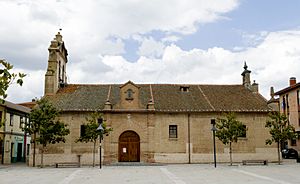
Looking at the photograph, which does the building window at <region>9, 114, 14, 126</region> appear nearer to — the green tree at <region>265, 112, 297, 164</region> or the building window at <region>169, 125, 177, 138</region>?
the building window at <region>169, 125, 177, 138</region>

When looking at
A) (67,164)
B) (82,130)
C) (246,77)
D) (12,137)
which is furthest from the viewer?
(246,77)

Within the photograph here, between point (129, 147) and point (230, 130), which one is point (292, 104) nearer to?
point (230, 130)

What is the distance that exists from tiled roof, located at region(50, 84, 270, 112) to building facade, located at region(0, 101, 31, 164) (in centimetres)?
576

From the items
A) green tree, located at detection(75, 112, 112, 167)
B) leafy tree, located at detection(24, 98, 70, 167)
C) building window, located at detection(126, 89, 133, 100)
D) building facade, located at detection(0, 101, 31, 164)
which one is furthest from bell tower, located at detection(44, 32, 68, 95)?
building window, located at detection(126, 89, 133, 100)

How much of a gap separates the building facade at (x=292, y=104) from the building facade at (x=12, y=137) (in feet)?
112

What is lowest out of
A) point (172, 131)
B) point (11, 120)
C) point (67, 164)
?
point (67, 164)

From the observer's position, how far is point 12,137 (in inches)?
1570

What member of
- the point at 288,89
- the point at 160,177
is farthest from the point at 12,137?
the point at 288,89

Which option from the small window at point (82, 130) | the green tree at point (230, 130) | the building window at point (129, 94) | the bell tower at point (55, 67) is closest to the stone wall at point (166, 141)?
the small window at point (82, 130)

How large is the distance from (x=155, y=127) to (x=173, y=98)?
4261 mm

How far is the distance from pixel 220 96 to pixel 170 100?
572 centimetres

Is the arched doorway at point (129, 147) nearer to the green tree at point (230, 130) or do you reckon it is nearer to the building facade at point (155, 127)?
the building facade at point (155, 127)

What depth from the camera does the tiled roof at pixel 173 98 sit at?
35.5 meters

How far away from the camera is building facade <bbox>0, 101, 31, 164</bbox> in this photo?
37.4 m
